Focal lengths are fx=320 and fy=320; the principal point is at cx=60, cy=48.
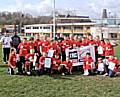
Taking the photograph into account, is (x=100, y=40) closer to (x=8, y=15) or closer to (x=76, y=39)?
(x=76, y=39)

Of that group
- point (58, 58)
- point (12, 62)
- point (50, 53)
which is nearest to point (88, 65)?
point (58, 58)

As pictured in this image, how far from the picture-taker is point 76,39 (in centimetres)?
1380

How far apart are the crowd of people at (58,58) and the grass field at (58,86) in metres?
0.57

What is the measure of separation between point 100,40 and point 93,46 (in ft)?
1.43

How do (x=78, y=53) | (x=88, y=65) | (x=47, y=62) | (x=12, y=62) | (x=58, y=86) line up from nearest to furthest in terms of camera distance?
(x=58, y=86)
(x=12, y=62)
(x=47, y=62)
(x=88, y=65)
(x=78, y=53)

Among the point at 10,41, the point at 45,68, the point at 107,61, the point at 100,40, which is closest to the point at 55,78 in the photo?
the point at 45,68

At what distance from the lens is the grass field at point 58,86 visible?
8.62 metres

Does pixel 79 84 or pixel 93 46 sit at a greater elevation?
pixel 93 46

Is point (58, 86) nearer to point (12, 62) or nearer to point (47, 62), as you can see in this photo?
point (47, 62)

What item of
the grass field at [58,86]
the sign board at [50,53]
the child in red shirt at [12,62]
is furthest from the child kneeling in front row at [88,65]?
the child in red shirt at [12,62]

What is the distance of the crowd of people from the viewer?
12.1 m

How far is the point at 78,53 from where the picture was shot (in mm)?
13234

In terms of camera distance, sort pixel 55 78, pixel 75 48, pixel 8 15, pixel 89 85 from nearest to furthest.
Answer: pixel 89 85, pixel 55 78, pixel 75 48, pixel 8 15

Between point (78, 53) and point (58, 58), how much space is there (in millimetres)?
1070
